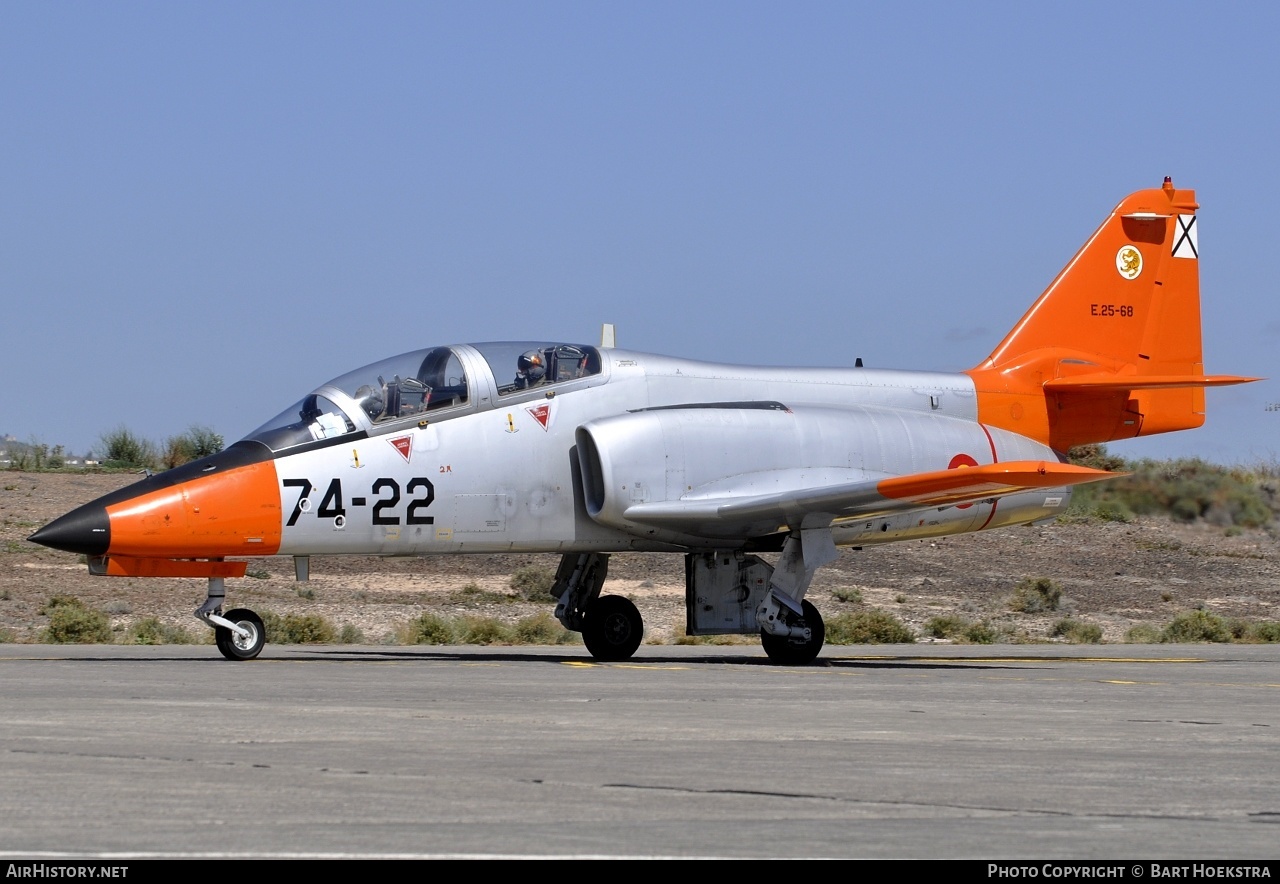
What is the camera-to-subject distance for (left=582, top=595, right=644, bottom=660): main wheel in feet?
61.0

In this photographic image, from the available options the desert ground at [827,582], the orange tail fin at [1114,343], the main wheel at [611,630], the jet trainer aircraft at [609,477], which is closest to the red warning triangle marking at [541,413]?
the jet trainer aircraft at [609,477]

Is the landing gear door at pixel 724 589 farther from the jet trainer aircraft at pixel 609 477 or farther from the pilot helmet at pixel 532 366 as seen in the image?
the pilot helmet at pixel 532 366

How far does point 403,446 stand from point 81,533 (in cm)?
312

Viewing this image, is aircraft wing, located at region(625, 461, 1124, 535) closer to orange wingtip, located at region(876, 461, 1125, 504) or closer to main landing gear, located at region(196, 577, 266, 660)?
orange wingtip, located at region(876, 461, 1125, 504)

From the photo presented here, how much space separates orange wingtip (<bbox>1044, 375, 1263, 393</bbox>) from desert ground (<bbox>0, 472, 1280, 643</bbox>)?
4.98 m

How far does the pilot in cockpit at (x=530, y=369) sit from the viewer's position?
1717 cm

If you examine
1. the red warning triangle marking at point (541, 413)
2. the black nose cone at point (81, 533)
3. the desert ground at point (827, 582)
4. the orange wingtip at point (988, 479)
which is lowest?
the desert ground at point (827, 582)

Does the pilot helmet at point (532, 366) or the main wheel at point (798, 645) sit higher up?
the pilot helmet at point (532, 366)

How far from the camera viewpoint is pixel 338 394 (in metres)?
16.4

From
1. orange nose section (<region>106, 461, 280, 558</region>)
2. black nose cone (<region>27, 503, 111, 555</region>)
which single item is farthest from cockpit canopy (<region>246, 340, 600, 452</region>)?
black nose cone (<region>27, 503, 111, 555</region>)

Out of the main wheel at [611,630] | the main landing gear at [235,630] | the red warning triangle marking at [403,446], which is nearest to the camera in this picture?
the main landing gear at [235,630]

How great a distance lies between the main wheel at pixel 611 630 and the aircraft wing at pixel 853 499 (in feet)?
5.37

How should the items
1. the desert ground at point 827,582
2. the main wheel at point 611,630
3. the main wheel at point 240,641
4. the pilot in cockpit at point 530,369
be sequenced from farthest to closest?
1. the desert ground at point 827,582
2. the main wheel at point 611,630
3. the pilot in cockpit at point 530,369
4. the main wheel at point 240,641

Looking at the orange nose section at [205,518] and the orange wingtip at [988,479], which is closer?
the orange nose section at [205,518]
